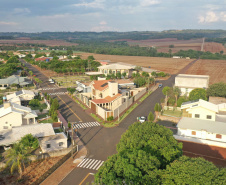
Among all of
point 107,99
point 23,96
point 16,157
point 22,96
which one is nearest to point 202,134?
point 107,99

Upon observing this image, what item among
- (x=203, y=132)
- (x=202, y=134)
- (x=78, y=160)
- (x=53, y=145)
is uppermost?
(x=203, y=132)

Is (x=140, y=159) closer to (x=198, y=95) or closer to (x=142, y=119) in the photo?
(x=142, y=119)

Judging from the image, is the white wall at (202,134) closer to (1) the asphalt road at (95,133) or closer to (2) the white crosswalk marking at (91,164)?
(1) the asphalt road at (95,133)

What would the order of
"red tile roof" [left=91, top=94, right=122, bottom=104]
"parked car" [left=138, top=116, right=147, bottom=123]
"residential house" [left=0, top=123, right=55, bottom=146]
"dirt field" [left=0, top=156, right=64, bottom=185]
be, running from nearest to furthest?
1. "dirt field" [left=0, top=156, right=64, bottom=185]
2. "residential house" [left=0, top=123, right=55, bottom=146]
3. "parked car" [left=138, top=116, right=147, bottom=123]
4. "red tile roof" [left=91, top=94, right=122, bottom=104]

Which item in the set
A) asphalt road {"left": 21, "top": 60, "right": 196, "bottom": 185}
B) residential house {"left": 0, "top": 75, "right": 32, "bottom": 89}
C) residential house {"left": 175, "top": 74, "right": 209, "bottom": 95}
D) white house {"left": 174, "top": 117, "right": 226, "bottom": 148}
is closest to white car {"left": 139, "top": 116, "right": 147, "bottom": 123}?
asphalt road {"left": 21, "top": 60, "right": 196, "bottom": 185}

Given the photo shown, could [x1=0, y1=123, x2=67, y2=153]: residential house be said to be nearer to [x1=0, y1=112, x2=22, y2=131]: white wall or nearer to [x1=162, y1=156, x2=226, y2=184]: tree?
[x1=0, y1=112, x2=22, y2=131]: white wall

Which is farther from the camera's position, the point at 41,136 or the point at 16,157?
the point at 41,136

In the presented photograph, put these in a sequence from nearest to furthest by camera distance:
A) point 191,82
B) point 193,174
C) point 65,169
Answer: point 193,174 < point 65,169 < point 191,82
